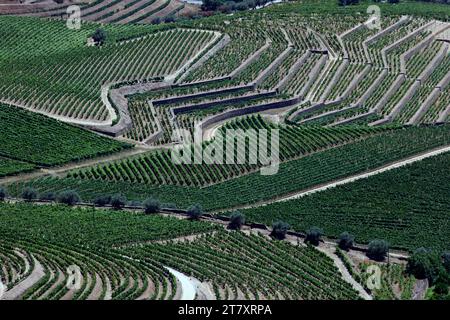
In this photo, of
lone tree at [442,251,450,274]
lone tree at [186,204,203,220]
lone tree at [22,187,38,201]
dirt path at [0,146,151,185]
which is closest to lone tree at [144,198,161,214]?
lone tree at [186,204,203,220]

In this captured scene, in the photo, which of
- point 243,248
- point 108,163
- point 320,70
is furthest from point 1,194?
point 320,70

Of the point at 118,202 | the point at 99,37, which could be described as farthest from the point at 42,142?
the point at 99,37

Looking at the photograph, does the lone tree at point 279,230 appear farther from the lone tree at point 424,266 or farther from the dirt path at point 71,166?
the dirt path at point 71,166

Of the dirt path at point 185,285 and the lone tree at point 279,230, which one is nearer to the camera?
the dirt path at point 185,285

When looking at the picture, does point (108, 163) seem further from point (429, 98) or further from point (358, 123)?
point (429, 98)

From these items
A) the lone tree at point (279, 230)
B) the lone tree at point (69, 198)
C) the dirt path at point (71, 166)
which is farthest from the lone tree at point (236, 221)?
the dirt path at point (71, 166)
